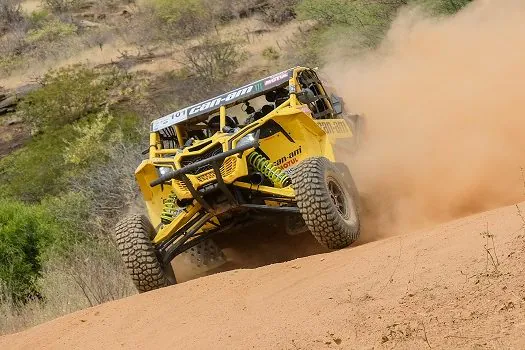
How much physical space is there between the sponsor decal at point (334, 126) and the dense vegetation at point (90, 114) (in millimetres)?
3615

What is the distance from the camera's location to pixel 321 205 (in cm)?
771

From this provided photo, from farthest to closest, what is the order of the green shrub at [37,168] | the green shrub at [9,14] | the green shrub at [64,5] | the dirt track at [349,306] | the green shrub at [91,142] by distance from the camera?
the green shrub at [64,5]
the green shrub at [9,14]
the green shrub at [37,168]
the green shrub at [91,142]
the dirt track at [349,306]

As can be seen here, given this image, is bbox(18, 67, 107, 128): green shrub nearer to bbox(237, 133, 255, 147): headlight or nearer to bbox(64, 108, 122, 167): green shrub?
bbox(64, 108, 122, 167): green shrub

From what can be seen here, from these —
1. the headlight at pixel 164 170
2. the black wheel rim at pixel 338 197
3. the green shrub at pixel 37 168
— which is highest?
the headlight at pixel 164 170

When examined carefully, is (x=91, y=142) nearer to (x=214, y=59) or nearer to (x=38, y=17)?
(x=214, y=59)

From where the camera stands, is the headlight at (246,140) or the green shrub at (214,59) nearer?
the headlight at (246,140)

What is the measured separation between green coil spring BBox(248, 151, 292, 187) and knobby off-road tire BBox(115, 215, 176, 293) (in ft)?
4.53

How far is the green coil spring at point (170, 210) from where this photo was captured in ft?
29.2

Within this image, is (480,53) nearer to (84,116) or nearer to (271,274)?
(271,274)

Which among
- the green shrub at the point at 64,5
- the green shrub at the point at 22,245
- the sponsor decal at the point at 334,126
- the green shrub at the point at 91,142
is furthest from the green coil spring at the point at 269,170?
the green shrub at the point at 64,5

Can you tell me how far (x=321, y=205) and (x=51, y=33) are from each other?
38.0m

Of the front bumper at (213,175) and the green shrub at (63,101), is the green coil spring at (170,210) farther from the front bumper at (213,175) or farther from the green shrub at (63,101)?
the green shrub at (63,101)

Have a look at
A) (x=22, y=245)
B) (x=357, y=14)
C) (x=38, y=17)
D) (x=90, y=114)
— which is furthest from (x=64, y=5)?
(x=22, y=245)

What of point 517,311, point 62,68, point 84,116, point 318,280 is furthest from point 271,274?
point 62,68
